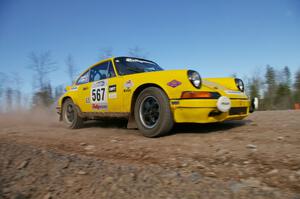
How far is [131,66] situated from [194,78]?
1557 mm

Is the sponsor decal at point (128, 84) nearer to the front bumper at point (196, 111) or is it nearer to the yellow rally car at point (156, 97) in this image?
the yellow rally car at point (156, 97)

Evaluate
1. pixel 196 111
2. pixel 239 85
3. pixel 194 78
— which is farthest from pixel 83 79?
pixel 239 85

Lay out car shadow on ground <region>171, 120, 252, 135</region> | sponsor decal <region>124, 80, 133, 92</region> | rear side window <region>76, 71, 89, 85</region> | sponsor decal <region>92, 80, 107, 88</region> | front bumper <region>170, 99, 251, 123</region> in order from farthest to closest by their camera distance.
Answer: rear side window <region>76, 71, 89, 85</region>
sponsor decal <region>92, 80, 107, 88</region>
sponsor decal <region>124, 80, 133, 92</region>
car shadow on ground <region>171, 120, 252, 135</region>
front bumper <region>170, 99, 251, 123</region>

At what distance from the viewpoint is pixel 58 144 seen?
3029mm

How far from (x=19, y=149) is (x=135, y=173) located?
1569 mm

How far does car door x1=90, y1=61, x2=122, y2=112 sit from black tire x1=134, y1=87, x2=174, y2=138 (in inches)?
21.0

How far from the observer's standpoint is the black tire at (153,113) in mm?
2995

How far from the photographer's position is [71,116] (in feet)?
17.0

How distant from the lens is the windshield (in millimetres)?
4055

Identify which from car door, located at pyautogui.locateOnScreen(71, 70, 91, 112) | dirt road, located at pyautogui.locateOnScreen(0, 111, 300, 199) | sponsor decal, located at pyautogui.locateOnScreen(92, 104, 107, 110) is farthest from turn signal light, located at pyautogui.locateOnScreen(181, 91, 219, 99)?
car door, located at pyautogui.locateOnScreen(71, 70, 91, 112)

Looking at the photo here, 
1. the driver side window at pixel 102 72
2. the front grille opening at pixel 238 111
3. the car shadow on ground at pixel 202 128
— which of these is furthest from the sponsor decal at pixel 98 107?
the front grille opening at pixel 238 111

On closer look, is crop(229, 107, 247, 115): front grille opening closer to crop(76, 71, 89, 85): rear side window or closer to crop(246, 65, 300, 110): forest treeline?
crop(76, 71, 89, 85): rear side window

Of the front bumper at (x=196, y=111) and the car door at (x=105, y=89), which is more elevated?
the car door at (x=105, y=89)

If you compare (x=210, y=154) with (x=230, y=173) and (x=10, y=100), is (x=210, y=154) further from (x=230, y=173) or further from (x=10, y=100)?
(x=10, y=100)
